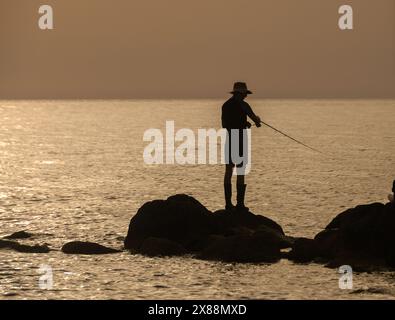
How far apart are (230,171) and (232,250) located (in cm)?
224

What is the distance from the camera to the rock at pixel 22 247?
22531mm

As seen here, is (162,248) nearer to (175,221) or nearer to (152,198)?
(175,221)

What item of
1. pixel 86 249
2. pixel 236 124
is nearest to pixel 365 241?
pixel 236 124

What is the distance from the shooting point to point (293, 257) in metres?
20.5

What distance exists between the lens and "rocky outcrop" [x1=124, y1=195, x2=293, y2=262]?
20391 millimetres

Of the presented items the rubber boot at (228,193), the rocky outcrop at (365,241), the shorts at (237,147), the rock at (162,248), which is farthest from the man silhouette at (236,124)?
the rocky outcrop at (365,241)

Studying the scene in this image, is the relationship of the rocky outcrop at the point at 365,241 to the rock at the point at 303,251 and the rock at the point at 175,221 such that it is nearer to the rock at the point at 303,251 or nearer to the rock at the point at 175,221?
the rock at the point at 303,251

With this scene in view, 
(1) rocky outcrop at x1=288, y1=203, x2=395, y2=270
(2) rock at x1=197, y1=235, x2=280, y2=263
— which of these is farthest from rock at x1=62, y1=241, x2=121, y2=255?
(1) rocky outcrop at x1=288, y1=203, x2=395, y2=270

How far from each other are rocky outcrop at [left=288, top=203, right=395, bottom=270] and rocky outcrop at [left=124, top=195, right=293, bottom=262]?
128cm

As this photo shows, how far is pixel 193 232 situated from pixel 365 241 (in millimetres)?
4305

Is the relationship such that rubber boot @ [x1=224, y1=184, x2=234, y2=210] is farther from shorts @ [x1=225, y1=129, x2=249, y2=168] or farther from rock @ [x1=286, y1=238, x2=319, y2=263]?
rock @ [x1=286, y1=238, x2=319, y2=263]

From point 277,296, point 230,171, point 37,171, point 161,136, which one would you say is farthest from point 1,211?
point 161,136
